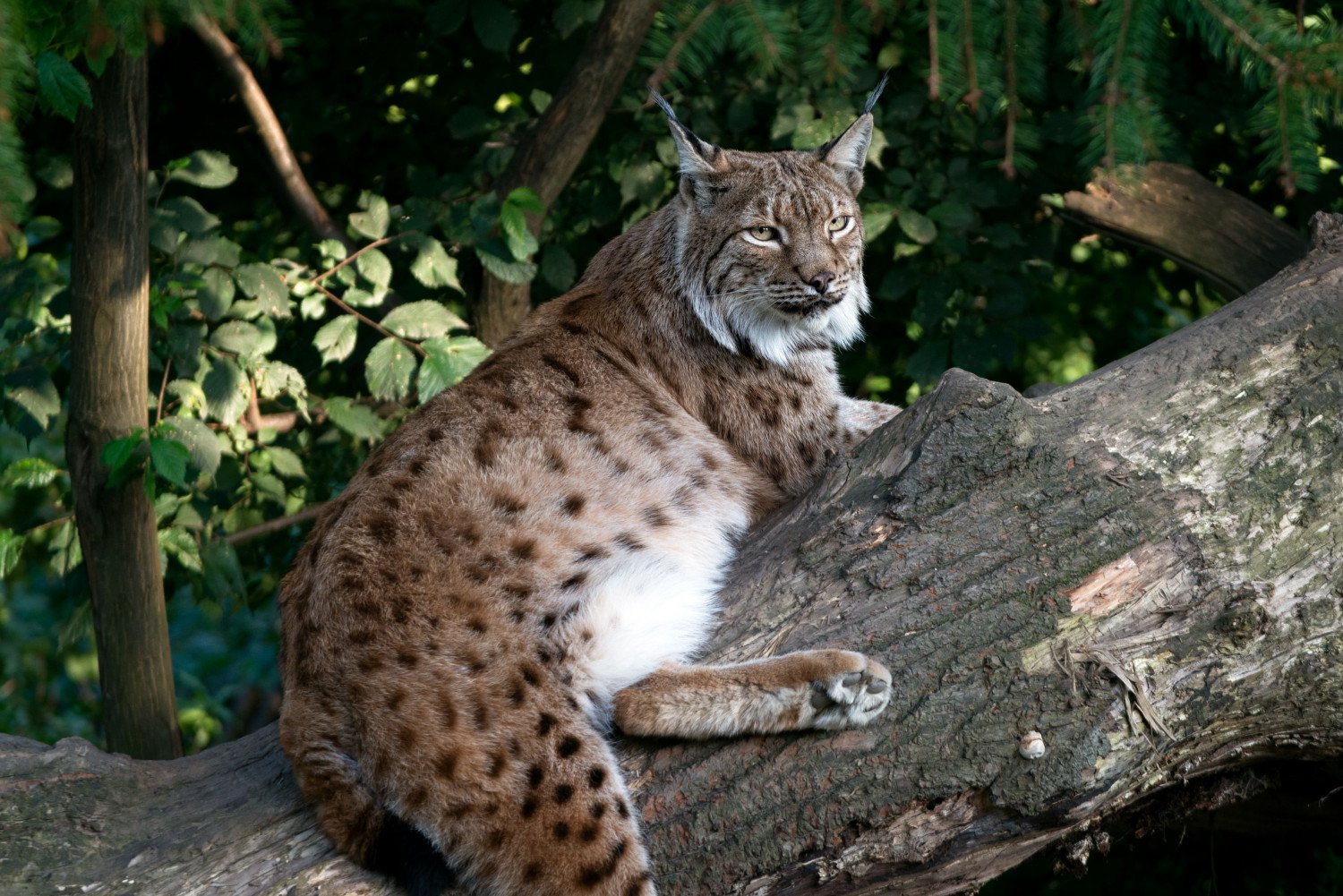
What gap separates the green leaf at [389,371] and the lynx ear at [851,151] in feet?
4.89

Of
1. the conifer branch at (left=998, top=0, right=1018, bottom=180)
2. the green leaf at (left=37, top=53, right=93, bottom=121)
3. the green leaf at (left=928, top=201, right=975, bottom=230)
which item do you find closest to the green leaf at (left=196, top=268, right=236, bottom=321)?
the green leaf at (left=37, top=53, right=93, bottom=121)

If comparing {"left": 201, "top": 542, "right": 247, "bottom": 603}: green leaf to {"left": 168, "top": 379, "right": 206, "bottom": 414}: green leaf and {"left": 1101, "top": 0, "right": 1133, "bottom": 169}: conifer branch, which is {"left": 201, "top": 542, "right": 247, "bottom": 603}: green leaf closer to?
{"left": 168, "top": 379, "right": 206, "bottom": 414}: green leaf

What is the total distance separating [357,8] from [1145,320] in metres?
3.63

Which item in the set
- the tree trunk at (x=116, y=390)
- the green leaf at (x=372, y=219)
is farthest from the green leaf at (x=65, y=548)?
the green leaf at (x=372, y=219)

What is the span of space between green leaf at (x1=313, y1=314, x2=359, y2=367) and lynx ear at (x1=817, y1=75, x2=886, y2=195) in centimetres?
165

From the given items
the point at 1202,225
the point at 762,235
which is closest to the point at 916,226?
the point at 762,235

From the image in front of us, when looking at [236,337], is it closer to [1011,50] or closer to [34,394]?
[34,394]

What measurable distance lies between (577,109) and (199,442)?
1.77 m

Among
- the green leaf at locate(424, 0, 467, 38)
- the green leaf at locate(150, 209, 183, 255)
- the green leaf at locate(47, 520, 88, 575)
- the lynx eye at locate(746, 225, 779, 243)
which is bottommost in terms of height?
the green leaf at locate(47, 520, 88, 575)

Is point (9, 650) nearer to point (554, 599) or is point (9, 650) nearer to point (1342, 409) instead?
point (554, 599)

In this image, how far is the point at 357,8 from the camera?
4.98 m

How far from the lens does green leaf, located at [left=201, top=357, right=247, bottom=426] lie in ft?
13.4

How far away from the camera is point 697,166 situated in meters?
3.76

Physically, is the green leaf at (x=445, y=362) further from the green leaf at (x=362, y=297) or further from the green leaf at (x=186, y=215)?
the green leaf at (x=186, y=215)
